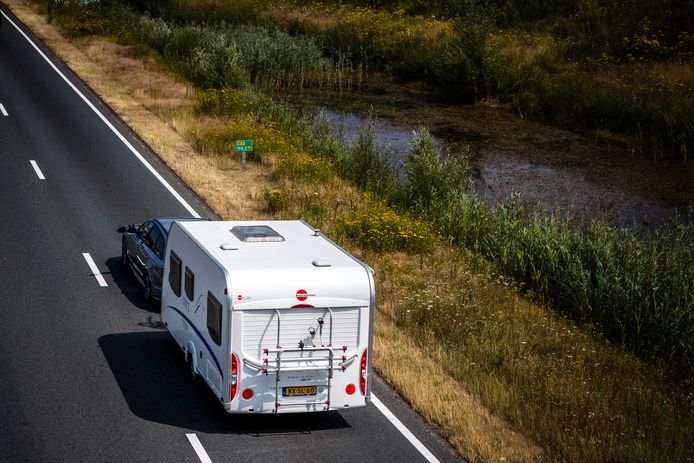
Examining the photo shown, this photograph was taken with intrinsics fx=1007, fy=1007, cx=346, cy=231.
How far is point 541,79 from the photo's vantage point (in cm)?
4325

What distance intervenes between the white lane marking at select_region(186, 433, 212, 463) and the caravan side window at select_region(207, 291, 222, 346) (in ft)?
3.98

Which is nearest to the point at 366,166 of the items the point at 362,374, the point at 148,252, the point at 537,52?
the point at 148,252

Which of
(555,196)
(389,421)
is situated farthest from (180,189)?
(389,421)

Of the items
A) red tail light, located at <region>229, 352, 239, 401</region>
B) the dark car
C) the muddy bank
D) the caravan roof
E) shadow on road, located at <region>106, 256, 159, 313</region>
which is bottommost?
the muddy bank

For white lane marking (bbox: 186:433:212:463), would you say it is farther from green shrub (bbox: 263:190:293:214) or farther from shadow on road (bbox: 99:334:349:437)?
green shrub (bbox: 263:190:293:214)

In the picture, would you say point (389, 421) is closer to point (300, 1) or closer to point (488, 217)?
point (488, 217)

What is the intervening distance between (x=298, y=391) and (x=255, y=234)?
2449 millimetres

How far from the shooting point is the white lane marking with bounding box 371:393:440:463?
496 inches

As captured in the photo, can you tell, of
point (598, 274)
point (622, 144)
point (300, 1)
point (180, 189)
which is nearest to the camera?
point (598, 274)

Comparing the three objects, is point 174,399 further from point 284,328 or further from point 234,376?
point 284,328

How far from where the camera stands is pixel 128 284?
18.6m

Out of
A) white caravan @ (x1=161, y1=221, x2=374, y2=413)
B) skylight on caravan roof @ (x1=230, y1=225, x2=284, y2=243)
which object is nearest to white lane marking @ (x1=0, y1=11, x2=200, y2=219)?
skylight on caravan roof @ (x1=230, y1=225, x2=284, y2=243)

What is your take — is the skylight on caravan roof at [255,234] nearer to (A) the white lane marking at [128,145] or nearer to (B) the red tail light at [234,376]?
(B) the red tail light at [234,376]

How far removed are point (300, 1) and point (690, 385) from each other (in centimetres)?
5203
